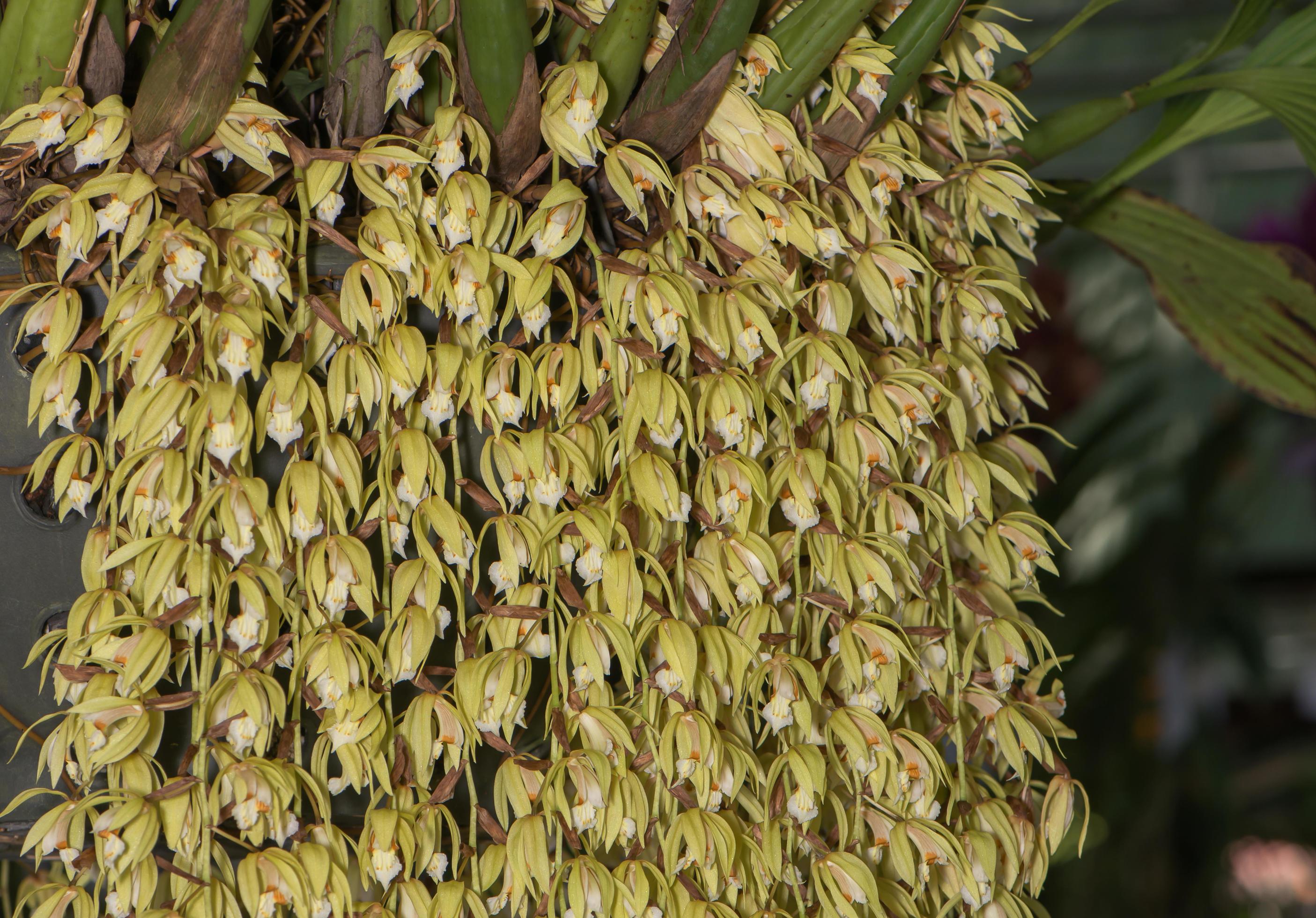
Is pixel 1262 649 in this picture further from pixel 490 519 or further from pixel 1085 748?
pixel 490 519

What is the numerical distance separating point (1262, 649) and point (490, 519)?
1.94 meters

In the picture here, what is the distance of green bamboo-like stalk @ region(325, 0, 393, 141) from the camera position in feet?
1.30

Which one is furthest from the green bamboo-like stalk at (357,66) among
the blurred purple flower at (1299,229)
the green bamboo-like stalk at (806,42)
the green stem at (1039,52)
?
the blurred purple flower at (1299,229)

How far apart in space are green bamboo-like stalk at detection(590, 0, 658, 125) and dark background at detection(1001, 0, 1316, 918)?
3.59 ft

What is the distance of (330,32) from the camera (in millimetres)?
405

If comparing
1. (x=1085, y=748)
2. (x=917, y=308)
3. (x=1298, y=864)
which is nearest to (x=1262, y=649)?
(x=1085, y=748)

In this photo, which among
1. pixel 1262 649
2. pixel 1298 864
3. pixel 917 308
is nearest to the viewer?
pixel 917 308

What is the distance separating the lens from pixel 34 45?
1.28ft

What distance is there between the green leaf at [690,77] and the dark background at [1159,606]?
1080mm

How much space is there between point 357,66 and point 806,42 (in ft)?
0.58

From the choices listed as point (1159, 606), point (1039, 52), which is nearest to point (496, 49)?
point (1039, 52)

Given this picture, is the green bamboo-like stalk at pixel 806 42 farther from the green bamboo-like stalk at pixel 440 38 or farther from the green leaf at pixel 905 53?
the green bamboo-like stalk at pixel 440 38

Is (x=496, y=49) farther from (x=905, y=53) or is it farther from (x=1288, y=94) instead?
(x=1288, y=94)

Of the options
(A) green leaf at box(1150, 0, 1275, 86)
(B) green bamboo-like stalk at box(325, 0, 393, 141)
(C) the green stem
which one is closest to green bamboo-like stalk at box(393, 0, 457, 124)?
(B) green bamboo-like stalk at box(325, 0, 393, 141)
